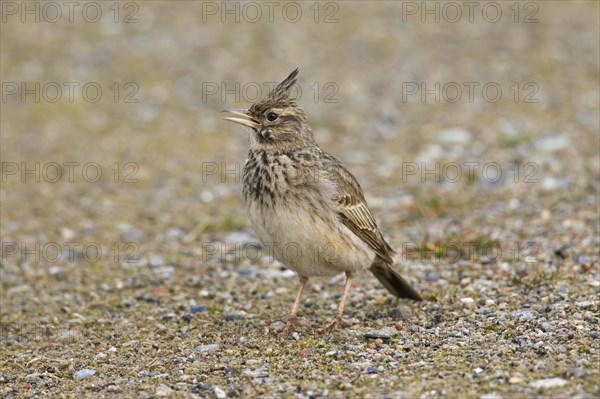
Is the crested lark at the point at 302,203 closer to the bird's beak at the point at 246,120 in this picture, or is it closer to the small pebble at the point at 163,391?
the bird's beak at the point at 246,120

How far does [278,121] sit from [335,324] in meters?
1.87

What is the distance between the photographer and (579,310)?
7188 millimetres

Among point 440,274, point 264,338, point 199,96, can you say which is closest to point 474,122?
point 199,96

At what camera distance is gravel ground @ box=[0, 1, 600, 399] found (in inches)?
260

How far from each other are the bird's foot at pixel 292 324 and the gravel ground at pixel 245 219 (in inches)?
4.6

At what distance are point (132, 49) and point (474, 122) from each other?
7.01 meters

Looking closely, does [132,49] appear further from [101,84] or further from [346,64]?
[346,64]

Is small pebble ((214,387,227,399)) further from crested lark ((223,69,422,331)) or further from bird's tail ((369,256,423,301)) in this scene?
bird's tail ((369,256,423,301))

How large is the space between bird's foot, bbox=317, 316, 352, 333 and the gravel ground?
0.54 ft

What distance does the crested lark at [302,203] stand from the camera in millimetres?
7172

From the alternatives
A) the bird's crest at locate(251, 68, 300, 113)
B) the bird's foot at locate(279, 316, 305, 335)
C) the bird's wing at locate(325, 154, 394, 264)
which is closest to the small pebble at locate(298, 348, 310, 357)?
the bird's foot at locate(279, 316, 305, 335)

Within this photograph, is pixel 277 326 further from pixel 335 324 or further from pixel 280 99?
pixel 280 99

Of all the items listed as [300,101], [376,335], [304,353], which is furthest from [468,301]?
[300,101]

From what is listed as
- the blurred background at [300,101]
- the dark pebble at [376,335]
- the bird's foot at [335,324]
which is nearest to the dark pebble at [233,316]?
the bird's foot at [335,324]
